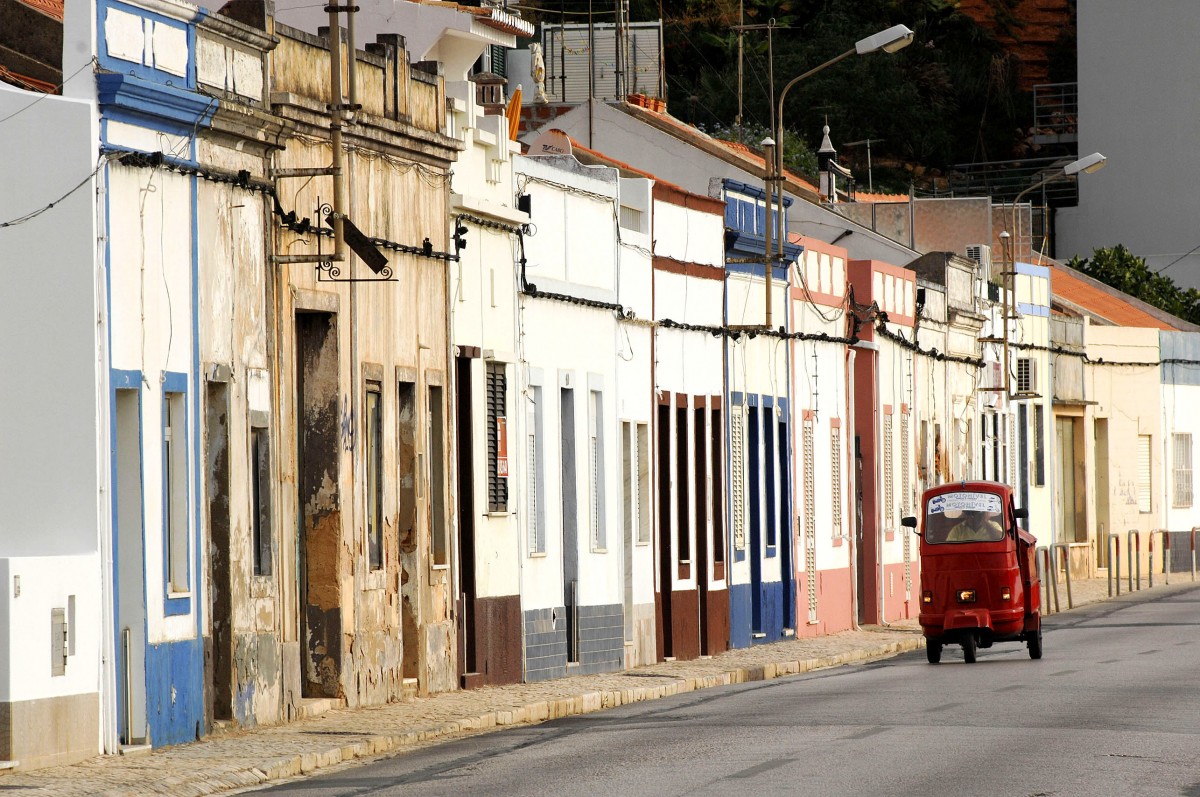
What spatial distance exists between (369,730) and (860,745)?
4295 millimetres

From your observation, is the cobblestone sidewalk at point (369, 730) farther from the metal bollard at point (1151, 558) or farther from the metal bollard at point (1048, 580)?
the metal bollard at point (1151, 558)

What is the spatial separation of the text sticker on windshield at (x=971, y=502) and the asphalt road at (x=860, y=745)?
4.33m

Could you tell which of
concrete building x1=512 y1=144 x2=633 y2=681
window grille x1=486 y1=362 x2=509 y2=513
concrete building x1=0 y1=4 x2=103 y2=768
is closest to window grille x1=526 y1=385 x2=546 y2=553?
concrete building x1=512 y1=144 x2=633 y2=681

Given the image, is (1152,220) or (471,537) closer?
(471,537)

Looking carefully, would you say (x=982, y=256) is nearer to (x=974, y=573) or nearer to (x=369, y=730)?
(x=974, y=573)

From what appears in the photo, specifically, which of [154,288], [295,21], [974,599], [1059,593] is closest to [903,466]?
[1059,593]

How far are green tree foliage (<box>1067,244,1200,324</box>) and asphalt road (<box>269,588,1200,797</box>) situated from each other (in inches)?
1732

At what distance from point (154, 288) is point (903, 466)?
28.6 meters

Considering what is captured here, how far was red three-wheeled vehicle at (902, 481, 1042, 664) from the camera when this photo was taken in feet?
103

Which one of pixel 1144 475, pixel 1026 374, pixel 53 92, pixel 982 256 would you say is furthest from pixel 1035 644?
pixel 1144 475

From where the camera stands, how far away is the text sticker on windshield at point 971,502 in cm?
3219

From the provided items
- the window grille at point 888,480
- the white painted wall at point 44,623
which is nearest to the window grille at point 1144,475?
the window grille at point 888,480

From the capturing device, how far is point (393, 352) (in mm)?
24250

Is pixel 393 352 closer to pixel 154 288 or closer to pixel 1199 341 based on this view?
pixel 154 288
